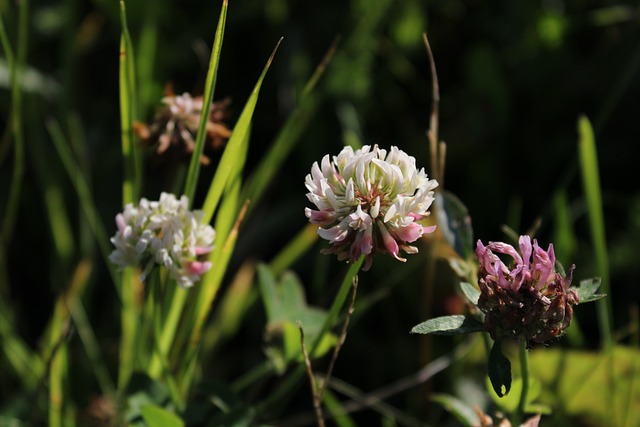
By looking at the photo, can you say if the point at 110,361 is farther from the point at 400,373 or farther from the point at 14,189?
the point at 400,373

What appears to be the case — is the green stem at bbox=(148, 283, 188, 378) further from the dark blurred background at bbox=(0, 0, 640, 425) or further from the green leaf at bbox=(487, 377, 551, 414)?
the dark blurred background at bbox=(0, 0, 640, 425)

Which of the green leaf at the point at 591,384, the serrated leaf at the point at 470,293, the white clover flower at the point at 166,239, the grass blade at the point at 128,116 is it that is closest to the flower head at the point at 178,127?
the grass blade at the point at 128,116

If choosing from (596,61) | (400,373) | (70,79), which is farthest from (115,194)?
(596,61)

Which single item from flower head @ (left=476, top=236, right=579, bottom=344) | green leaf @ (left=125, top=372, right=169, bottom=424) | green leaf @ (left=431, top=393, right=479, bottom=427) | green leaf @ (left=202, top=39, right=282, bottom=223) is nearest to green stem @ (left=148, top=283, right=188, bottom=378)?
green leaf @ (left=125, top=372, right=169, bottom=424)

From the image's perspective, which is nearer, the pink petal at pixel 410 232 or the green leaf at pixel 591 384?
the pink petal at pixel 410 232

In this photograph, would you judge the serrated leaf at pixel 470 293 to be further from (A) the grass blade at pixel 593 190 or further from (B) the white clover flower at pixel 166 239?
(A) the grass blade at pixel 593 190
